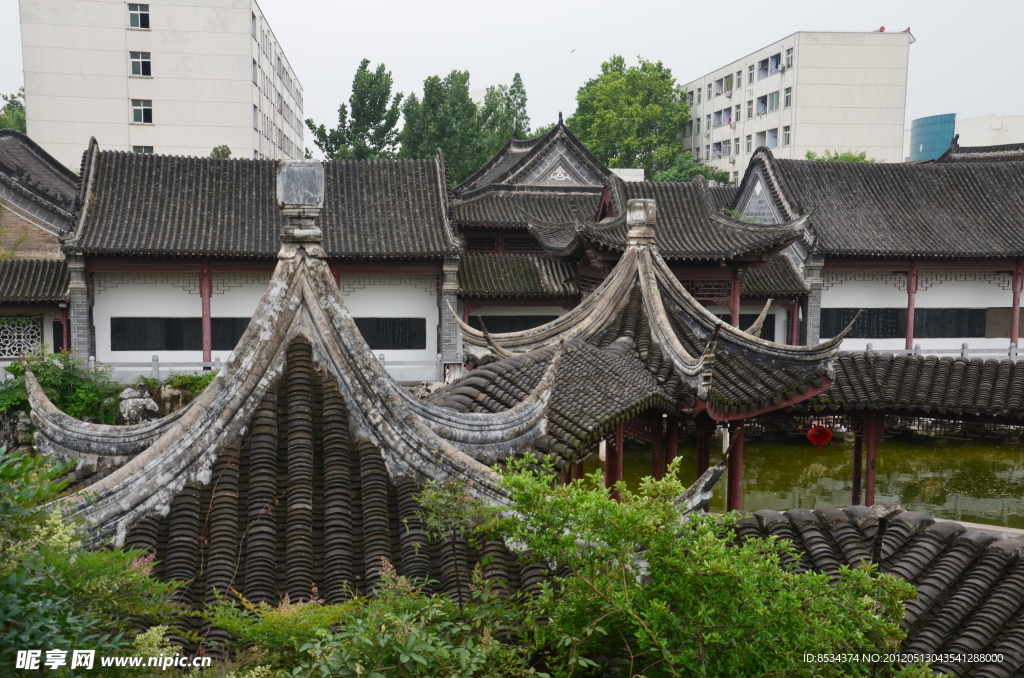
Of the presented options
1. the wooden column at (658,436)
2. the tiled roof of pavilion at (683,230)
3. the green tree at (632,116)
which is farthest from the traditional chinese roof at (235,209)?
the green tree at (632,116)

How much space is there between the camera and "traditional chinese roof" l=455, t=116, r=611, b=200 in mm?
26797

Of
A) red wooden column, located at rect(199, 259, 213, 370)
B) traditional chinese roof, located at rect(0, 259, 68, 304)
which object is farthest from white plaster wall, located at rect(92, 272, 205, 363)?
traditional chinese roof, located at rect(0, 259, 68, 304)

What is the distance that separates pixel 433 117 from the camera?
38750 millimetres

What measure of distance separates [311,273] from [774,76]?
45156mm

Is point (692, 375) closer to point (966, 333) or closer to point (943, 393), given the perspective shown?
point (943, 393)

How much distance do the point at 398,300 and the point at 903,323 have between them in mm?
14057

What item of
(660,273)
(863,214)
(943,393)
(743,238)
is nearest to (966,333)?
(863,214)

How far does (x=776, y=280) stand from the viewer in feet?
73.6

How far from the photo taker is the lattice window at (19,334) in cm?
1983

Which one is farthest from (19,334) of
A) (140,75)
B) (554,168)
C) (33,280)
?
(140,75)

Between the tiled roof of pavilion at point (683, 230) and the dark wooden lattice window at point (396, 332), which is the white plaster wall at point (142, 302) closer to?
the dark wooden lattice window at point (396, 332)

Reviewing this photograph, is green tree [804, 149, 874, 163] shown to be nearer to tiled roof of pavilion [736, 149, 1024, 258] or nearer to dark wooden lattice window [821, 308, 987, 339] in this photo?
tiled roof of pavilion [736, 149, 1024, 258]

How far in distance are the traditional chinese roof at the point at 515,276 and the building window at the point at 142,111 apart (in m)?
18.5

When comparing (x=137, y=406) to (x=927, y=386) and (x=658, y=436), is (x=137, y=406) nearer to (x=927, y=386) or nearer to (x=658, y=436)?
(x=658, y=436)
